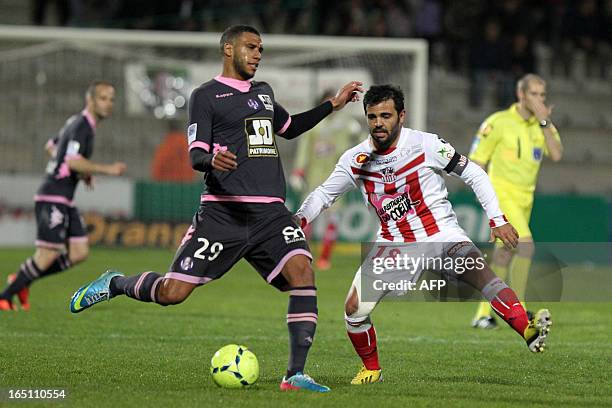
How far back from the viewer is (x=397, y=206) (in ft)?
26.3

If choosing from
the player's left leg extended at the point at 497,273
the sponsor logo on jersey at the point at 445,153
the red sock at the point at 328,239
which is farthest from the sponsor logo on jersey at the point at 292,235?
the red sock at the point at 328,239

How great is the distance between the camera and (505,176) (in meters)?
11.7

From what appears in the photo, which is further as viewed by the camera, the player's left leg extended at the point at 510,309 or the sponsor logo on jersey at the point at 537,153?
the sponsor logo on jersey at the point at 537,153

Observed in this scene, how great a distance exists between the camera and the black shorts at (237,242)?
24.8ft

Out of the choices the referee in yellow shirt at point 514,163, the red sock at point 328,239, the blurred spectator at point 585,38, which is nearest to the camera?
the referee in yellow shirt at point 514,163

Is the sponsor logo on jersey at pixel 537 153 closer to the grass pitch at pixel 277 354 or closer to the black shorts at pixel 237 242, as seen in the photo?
the grass pitch at pixel 277 354

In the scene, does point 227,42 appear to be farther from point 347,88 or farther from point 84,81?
point 84,81

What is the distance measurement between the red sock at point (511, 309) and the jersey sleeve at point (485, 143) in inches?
163

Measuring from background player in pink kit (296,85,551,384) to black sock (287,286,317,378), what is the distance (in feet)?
1.50

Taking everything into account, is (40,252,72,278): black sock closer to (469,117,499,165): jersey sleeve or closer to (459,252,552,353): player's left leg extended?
(469,117,499,165): jersey sleeve

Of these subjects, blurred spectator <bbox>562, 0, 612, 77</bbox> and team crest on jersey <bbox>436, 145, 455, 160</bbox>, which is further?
blurred spectator <bbox>562, 0, 612, 77</bbox>

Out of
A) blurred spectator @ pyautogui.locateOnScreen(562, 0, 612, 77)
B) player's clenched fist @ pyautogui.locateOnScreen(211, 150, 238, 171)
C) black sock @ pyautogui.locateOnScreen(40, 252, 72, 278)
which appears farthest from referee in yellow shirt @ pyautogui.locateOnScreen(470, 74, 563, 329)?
blurred spectator @ pyautogui.locateOnScreen(562, 0, 612, 77)

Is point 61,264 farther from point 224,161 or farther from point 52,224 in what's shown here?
point 224,161

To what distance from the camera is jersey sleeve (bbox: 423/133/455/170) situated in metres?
7.90
